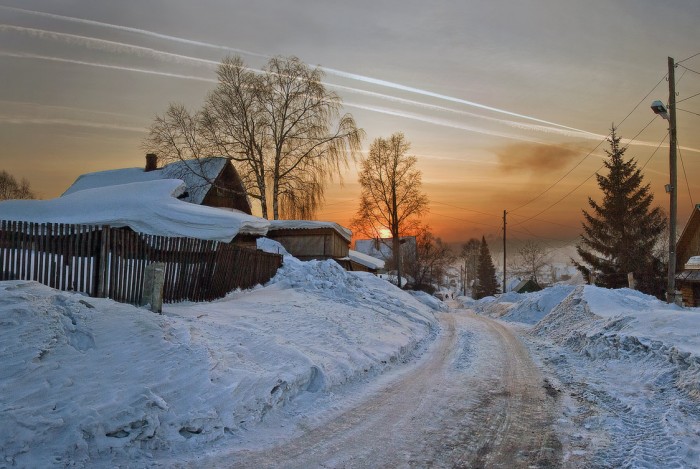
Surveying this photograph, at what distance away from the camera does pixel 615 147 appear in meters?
31.8

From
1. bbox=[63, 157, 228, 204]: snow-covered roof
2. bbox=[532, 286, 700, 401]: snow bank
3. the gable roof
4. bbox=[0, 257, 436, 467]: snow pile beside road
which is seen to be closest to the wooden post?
bbox=[0, 257, 436, 467]: snow pile beside road

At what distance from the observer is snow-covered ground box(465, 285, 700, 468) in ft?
14.7

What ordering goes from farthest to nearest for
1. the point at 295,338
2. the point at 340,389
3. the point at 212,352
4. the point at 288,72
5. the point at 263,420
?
the point at 288,72 < the point at 295,338 < the point at 340,389 < the point at 212,352 < the point at 263,420

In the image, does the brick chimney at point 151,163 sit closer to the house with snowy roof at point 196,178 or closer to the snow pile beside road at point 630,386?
the house with snowy roof at point 196,178

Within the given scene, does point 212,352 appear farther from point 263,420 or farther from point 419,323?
point 419,323

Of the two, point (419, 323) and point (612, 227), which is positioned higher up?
point (612, 227)

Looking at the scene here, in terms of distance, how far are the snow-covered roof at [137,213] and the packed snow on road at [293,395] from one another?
7.52m

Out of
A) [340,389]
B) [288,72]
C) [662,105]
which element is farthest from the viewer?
[288,72]

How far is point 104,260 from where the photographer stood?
841 centimetres

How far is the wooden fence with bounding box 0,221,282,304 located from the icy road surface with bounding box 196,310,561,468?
5.40 metres

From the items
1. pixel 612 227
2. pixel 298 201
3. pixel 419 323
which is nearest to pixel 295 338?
pixel 419 323

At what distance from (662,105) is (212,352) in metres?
16.3

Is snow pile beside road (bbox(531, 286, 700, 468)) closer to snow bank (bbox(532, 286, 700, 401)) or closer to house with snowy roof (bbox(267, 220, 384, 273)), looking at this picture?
snow bank (bbox(532, 286, 700, 401))

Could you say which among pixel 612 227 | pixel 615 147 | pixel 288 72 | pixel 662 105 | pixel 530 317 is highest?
pixel 288 72
